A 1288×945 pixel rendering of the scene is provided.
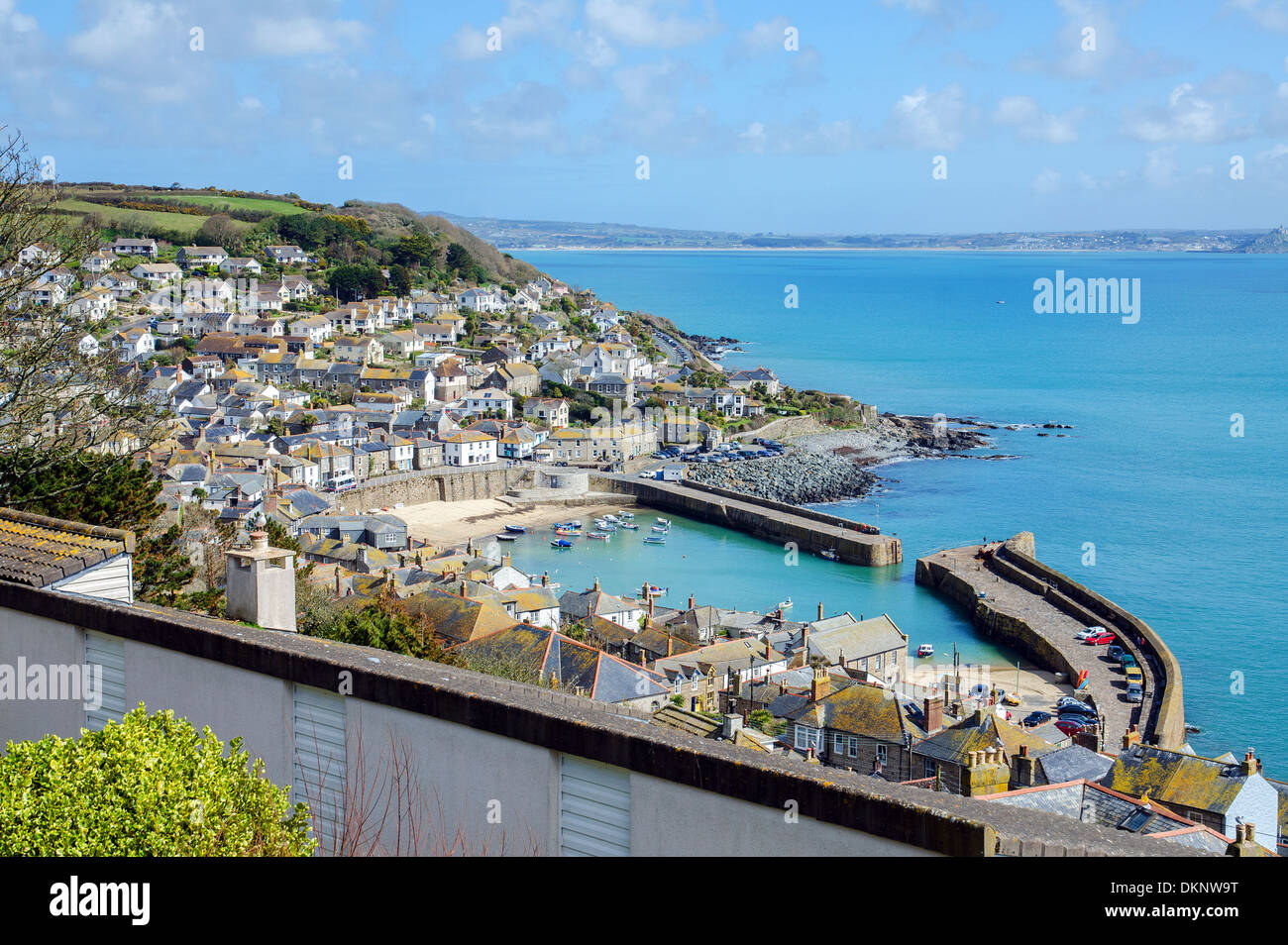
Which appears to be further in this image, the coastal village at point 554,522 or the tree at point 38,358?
the coastal village at point 554,522

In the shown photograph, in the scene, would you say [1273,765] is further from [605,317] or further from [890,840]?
[605,317]

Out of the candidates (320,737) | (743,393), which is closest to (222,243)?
(743,393)

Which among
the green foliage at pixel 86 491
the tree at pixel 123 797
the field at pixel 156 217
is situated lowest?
the green foliage at pixel 86 491

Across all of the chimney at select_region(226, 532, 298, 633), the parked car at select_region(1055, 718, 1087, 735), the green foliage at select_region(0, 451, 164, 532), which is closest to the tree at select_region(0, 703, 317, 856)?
the chimney at select_region(226, 532, 298, 633)

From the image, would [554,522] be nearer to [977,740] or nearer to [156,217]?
[977,740]

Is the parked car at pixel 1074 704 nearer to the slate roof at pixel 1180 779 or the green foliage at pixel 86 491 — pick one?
the slate roof at pixel 1180 779

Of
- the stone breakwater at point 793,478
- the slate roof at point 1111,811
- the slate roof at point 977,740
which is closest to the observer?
the slate roof at point 1111,811

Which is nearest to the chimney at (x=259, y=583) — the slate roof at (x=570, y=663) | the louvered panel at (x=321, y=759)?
the louvered panel at (x=321, y=759)

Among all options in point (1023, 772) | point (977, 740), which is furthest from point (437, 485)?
point (1023, 772)
